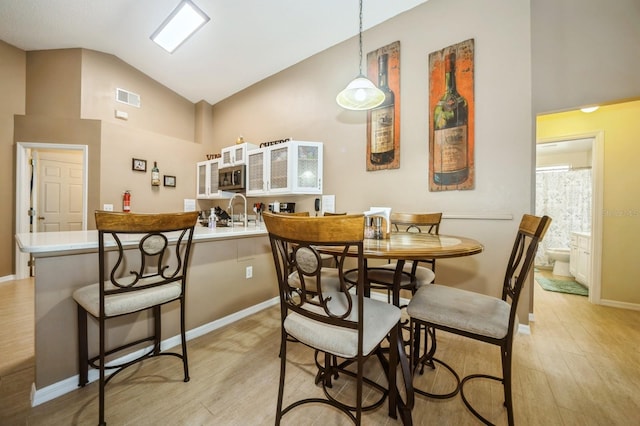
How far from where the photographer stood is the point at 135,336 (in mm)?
1742

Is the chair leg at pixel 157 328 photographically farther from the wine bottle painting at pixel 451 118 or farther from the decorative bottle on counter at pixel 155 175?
the decorative bottle on counter at pixel 155 175

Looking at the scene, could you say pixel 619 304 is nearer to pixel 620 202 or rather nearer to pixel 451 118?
pixel 620 202

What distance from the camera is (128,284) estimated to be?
1442 mm

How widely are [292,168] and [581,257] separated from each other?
4204 millimetres

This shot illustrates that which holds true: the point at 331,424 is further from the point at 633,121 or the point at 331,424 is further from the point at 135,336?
the point at 633,121

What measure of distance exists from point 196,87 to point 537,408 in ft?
19.3

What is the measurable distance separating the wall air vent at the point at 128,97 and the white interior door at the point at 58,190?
1425 millimetres

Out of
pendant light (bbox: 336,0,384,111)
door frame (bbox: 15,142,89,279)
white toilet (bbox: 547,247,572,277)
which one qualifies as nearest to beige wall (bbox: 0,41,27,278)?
door frame (bbox: 15,142,89,279)

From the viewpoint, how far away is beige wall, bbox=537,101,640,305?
8.59ft

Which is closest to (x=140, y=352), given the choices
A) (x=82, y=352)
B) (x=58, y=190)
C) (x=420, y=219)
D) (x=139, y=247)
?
(x=82, y=352)

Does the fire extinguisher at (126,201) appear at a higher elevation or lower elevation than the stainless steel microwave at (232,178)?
lower

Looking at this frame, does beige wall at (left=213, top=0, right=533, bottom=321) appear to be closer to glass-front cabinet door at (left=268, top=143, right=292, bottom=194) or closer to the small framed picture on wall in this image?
glass-front cabinet door at (left=268, top=143, right=292, bottom=194)

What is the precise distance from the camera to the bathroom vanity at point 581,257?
3.15 meters

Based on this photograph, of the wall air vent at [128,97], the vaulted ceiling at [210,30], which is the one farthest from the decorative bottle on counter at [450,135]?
the wall air vent at [128,97]
